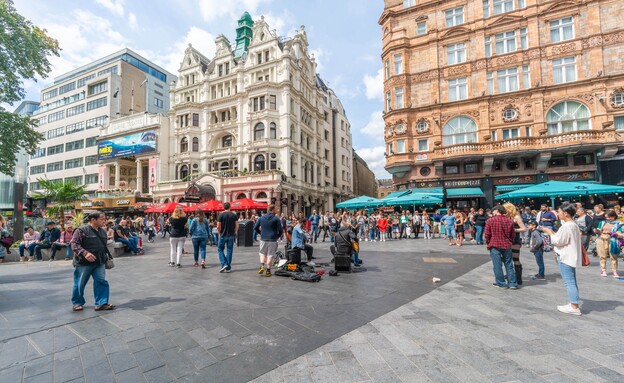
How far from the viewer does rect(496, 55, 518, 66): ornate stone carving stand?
23.8m

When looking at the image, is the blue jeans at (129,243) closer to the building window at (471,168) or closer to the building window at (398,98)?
the building window at (398,98)

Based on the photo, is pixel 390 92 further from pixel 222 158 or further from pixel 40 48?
pixel 40 48

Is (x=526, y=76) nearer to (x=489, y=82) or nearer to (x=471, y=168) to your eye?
A: (x=489, y=82)

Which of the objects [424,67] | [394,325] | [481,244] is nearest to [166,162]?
[424,67]

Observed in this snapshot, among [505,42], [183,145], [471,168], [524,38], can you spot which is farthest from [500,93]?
[183,145]

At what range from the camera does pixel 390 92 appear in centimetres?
2773

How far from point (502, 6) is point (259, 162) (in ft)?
91.9

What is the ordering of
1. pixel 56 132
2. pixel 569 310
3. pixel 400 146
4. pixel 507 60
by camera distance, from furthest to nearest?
pixel 56 132
pixel 400 146
pixel 507 60
pixel 569 310

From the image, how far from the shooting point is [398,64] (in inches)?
1083

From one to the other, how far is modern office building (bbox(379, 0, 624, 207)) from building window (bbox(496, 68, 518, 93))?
0.08m

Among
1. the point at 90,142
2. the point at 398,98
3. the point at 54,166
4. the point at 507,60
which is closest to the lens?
the point at 507,60

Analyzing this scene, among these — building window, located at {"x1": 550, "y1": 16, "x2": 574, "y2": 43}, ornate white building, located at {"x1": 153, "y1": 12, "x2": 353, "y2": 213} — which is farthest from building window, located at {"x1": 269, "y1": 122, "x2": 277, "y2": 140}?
building window, located at {"x1": 550, "y1": 16, "x2": 574, "y2": 43}

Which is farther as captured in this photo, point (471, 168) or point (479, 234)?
point (471, 168)

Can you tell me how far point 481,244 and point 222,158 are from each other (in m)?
30.7
